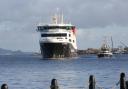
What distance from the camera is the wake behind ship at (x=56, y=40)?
16462cm

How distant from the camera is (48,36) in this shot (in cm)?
16600

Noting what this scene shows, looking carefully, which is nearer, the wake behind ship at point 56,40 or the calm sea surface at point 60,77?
the calm sea surface at point 60,77

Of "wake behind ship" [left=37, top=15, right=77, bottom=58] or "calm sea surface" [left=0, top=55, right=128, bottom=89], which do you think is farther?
"wake behind ship" [left=37, top=15, right=77, bottom=58]

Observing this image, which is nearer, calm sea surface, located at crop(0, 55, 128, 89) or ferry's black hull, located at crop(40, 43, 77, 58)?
calm sea surface, located at crop(0, 55, 128, 89)

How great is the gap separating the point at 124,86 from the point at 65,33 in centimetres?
12599

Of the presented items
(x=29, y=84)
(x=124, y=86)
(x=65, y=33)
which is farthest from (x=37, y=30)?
(x=124, y=86)

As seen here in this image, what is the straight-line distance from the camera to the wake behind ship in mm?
164625

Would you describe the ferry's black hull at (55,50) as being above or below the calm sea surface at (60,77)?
above

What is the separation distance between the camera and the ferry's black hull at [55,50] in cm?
16477

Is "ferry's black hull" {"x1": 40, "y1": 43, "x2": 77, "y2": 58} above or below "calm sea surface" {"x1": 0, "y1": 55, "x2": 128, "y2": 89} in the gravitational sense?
above

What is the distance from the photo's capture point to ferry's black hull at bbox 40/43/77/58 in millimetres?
164775

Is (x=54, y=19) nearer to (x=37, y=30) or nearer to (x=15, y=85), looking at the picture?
(x=37, y=30)

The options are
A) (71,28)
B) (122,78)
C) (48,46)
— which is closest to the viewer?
(122,78)

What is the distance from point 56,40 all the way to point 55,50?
8.76 ft
